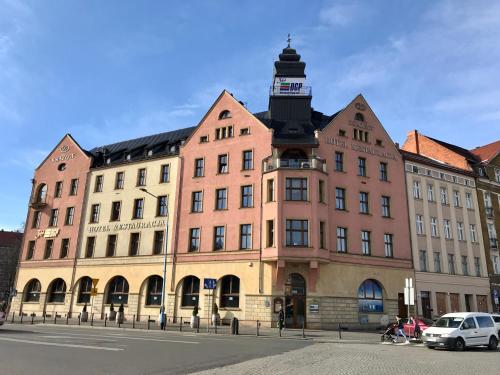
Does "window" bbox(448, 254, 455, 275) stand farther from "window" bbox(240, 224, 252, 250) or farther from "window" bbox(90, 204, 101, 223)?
"window" bbox(90, 204, 101, 223)

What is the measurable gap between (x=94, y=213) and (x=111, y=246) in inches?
188

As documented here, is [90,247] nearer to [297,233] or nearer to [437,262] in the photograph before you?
[297,233]

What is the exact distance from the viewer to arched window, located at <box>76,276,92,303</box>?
41.8 m

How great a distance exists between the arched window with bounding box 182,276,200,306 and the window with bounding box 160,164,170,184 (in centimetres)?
1018

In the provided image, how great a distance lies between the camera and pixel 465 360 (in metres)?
14.9

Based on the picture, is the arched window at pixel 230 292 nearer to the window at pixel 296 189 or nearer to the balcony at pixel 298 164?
the window at pixel 296 189

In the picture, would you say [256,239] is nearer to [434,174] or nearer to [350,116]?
[350,116]

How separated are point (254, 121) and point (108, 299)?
72.0 feet

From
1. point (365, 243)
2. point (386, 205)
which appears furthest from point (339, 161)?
point (365, 243)

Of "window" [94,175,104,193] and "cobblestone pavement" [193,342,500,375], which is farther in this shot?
"window" [94,175,104,193]

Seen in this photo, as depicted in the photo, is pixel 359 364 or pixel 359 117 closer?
pixel 359 364

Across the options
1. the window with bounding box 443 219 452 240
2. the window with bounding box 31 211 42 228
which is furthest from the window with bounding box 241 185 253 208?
the window with bounding box 31 211 42 228

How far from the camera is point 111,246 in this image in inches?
1667

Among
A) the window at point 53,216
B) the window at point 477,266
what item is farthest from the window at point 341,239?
the window at point 53,216
